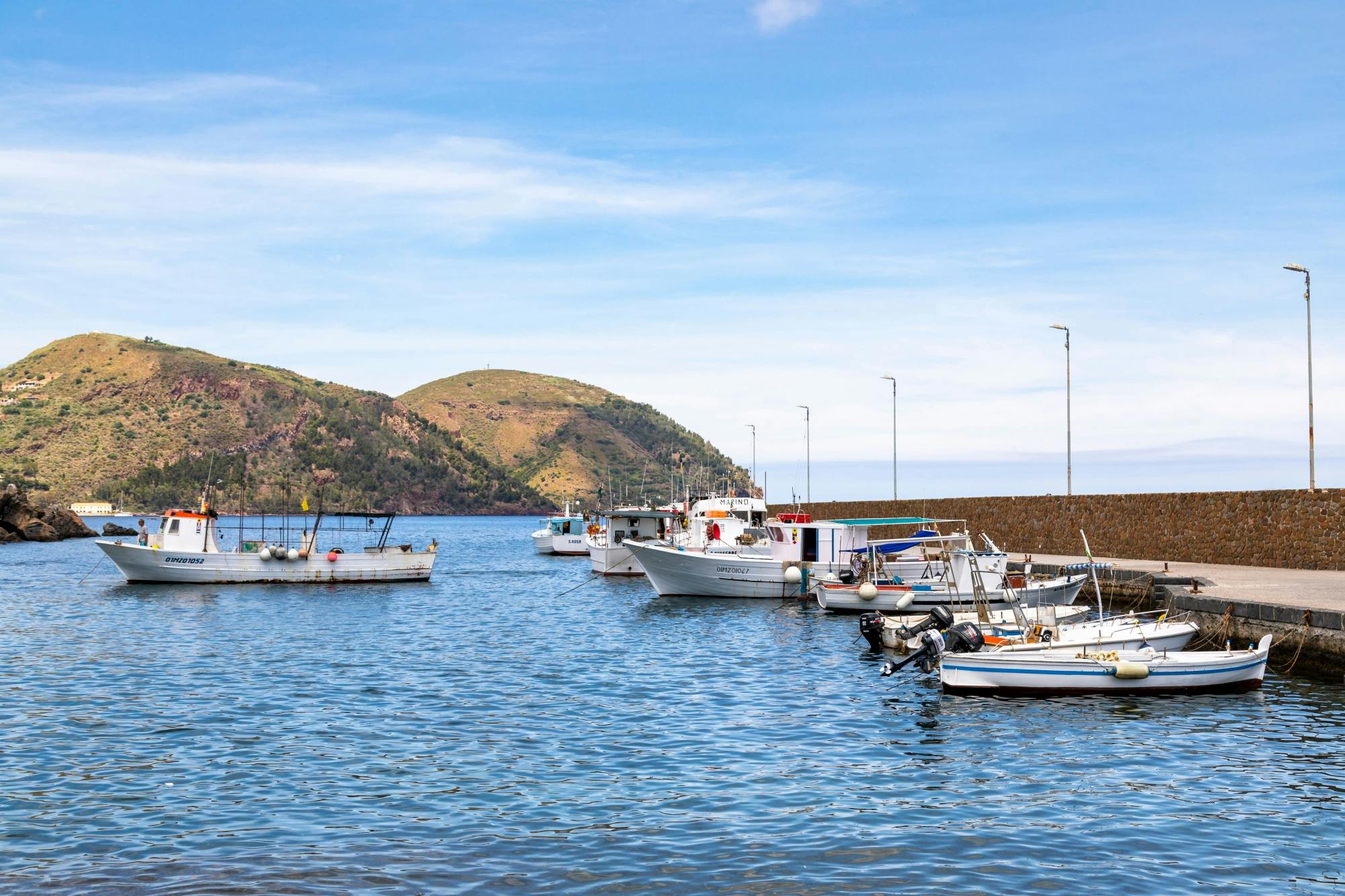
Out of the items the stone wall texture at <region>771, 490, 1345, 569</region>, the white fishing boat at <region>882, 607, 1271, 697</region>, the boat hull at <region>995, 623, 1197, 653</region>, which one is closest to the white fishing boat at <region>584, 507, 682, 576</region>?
the stone wall texture at <region>771, 490, 1345, 569</region>

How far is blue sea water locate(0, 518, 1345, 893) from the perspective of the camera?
12.1m

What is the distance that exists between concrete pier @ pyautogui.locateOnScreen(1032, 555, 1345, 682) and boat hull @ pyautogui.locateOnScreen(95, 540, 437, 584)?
119 feet

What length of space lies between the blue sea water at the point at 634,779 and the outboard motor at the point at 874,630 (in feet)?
1.76

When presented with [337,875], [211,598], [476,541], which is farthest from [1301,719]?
[476,541]

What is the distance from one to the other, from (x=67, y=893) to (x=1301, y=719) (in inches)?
740

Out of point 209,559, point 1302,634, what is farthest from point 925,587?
point 209,559

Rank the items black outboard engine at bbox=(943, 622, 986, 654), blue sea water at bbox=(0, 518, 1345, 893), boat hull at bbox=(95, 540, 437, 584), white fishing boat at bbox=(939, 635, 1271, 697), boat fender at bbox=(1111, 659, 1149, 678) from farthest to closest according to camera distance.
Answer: boat hull at bbox=(95, 540, 437, 584) → black outboard engine at bbox=(943, 622, 986, 654) → white fishing boat at bbox=(939, 635, 1271, 697) → boat fender at bbox=(1111, 659, 1149, 678) → blue sea water at bbox=(0, 518, 1345, 893)

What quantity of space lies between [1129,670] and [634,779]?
1082cm

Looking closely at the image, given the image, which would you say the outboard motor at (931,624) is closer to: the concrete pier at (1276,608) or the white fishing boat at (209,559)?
the concrete pier at (1276,608)

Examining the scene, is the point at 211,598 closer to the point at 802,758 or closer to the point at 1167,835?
the point at 802,758

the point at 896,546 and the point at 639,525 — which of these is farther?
the point at 639,525

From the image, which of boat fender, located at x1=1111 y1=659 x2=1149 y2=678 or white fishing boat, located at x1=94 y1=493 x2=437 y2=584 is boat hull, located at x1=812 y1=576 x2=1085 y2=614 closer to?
boat fender, located at x1=1111 y1=659 x2=1149 y2=678

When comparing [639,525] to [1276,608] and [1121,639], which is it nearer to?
[1121,639]

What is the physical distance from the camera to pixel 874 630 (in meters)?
29.8
